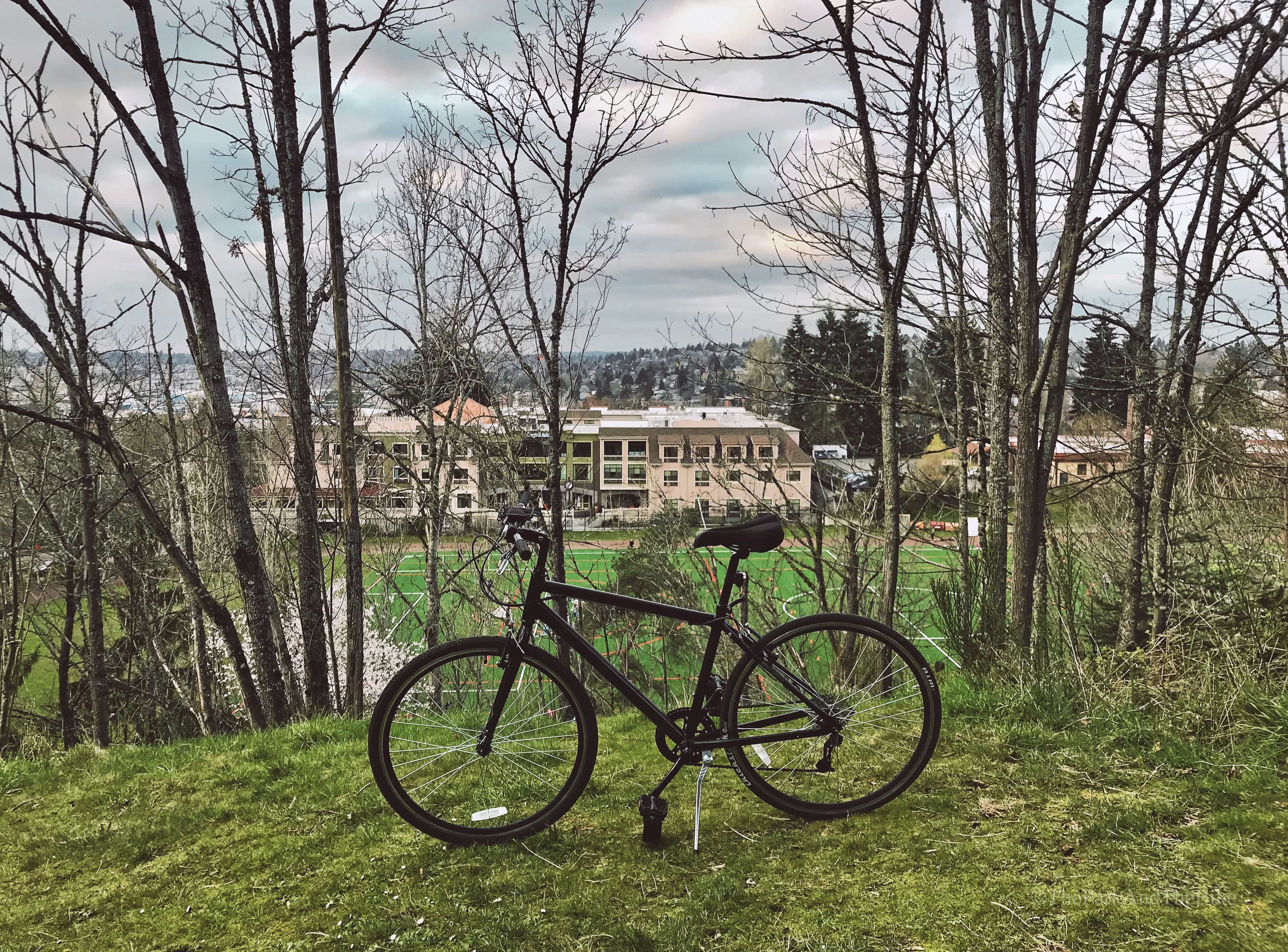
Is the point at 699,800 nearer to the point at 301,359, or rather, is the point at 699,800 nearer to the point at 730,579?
the point at 730,579

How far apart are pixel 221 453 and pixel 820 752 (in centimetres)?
486

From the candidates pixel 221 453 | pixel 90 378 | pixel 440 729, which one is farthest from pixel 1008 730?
pixel 90 378

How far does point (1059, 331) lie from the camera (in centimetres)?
520

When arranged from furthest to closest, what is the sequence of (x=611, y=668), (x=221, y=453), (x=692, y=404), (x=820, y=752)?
(x=692, y=404) < (x=221, y=453) < (x=820, y=752) < (x=611, y=668)

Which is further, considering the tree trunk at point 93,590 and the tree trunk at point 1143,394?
the tree trunk at point 93,590

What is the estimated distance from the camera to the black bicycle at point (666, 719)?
3.08 metres

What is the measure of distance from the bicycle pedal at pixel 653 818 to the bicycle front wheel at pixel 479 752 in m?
0.26

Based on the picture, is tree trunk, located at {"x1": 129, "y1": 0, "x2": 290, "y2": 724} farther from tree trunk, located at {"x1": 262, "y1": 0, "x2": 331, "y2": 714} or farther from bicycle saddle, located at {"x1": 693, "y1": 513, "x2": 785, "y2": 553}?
bicycle saddle, located at {"x1": 693, "y1": 513, "x2": 785, "y2": 553}

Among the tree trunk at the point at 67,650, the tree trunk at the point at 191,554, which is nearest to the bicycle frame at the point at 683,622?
the tree trunk at the point at 191,554

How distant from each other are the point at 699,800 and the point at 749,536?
3.18 ft

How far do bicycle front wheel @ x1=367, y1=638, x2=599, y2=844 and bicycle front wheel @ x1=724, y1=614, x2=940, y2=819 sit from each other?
A: 610 mm

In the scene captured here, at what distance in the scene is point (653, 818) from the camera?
9.87 ft

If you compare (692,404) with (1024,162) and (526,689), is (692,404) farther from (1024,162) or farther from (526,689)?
(526,689)

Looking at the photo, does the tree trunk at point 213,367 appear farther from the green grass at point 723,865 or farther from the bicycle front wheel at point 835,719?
the bicycle front wheel at point 835,719
